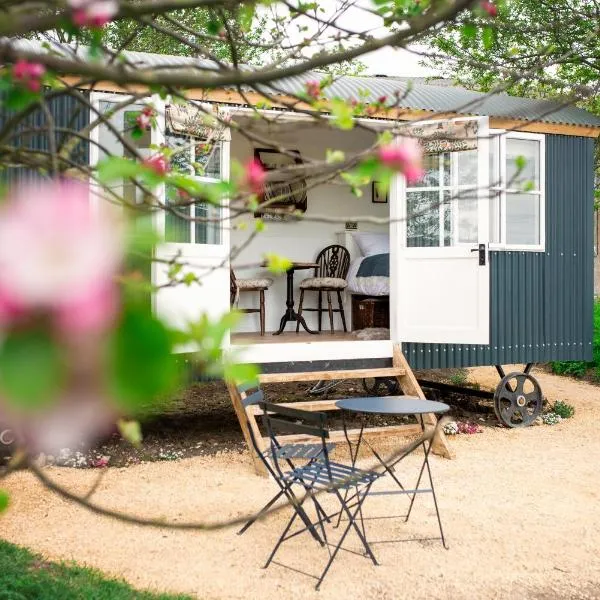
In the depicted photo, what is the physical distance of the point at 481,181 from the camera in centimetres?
680

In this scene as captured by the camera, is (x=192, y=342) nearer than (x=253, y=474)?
Yes

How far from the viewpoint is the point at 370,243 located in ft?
31.0

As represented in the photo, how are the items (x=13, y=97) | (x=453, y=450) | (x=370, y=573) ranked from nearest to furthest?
(x=13, y=97), (x=370, y=573), (x=453, y=450)

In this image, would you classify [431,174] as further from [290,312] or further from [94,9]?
[94,9]

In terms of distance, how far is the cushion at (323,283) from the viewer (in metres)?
8.66

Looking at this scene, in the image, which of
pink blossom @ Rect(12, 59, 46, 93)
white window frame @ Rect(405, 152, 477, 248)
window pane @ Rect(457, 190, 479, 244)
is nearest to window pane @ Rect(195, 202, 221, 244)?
white window frame @ Rect(405, 152, 477, 248)

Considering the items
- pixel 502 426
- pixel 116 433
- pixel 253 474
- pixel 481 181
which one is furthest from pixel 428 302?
pixel 116 433

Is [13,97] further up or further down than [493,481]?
further up

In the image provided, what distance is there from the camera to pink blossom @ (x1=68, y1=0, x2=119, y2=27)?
2.59 feet

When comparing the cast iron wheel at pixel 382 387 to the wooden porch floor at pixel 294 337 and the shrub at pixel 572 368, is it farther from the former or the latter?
the shrub at pixel 572 368

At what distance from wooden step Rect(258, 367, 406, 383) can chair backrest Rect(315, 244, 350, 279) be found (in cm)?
259

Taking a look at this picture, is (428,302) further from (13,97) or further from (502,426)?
(13,97)

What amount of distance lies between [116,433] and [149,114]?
15.8ft

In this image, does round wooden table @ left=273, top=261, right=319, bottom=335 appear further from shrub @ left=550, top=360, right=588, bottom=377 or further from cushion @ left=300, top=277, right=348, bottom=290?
shrub @ left=550, top=360, right=588, bottom=377
